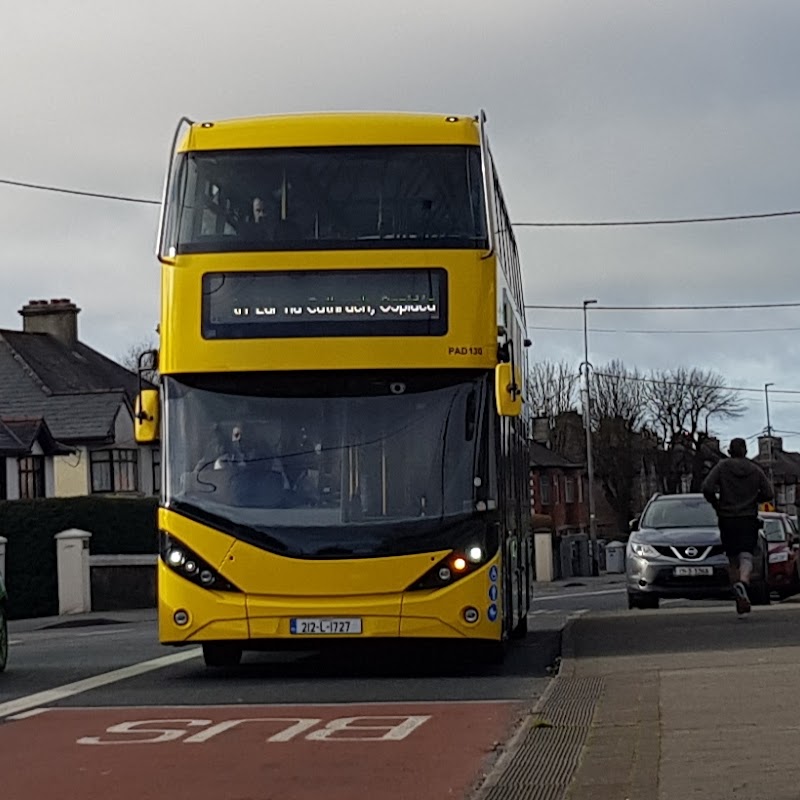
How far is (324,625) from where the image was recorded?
1355 cm

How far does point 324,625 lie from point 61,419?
5261 centimetres

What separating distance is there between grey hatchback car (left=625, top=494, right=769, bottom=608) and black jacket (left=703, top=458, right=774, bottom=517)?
16.1 ft

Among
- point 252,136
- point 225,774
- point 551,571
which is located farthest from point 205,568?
point 551,571

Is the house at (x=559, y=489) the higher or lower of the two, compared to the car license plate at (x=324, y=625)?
higher

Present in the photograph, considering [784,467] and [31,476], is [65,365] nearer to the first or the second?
[31,476]

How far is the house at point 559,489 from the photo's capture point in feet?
343

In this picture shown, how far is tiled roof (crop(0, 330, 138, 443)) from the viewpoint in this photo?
6353 centimetres

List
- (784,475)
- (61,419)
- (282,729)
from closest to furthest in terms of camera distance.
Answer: (282,729) < (61,419) < (784,475)

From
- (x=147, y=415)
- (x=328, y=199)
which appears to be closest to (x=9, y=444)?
(x=147, y=415)

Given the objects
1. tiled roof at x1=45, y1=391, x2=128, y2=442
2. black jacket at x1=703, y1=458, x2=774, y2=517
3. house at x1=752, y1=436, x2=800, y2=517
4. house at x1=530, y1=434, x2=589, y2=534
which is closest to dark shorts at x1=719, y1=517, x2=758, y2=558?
black jacket at x1=703, y1=458, x2=774, y2=517

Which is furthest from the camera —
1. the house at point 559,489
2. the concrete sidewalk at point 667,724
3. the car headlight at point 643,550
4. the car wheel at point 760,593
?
the house at point 559,489

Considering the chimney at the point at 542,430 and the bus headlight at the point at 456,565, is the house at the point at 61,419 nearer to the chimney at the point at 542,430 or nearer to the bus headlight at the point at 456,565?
the chimney at the point at 542,430

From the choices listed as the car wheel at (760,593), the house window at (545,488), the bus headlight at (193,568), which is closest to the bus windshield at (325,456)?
the bus headlight at (193,568)

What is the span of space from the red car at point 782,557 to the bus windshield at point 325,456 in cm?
1528
